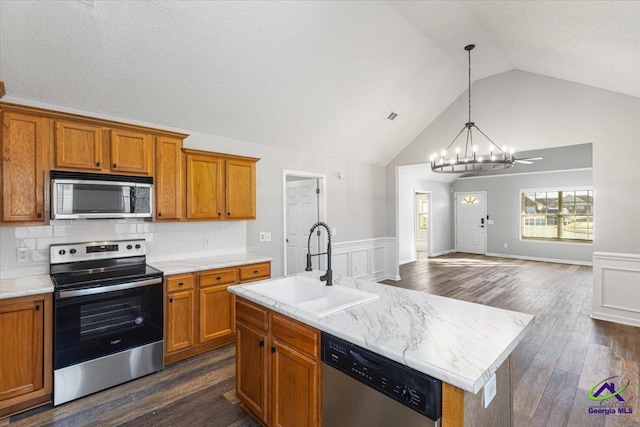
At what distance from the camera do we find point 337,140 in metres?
5.01

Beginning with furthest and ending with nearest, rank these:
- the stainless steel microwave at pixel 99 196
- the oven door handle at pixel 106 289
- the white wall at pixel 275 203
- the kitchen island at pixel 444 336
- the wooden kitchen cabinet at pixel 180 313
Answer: the white wall at pixel 275 203 → the wooden kitchen cabinet at pixel 180 313 → the stainless steel microwave at pixel 99 196 → the oven door handle at pixel 106 289 → the kitchen island at pixel 444 336

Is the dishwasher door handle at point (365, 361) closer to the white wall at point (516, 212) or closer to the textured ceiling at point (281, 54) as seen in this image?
the textured ceiling at point (281, 54)

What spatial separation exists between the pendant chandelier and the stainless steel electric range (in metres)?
3.63

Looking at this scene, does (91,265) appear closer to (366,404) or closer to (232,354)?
(232,354)

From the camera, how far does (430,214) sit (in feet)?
30.6

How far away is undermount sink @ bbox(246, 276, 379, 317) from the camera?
77.3 inches

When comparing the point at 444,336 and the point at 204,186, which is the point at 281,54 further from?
the point at 444,336

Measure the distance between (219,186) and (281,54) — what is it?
5.19ft

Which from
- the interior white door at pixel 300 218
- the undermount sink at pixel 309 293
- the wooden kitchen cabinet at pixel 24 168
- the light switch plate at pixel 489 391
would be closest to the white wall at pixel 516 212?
the interior white door at pixel 300 218

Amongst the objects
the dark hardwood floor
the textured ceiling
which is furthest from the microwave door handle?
the dark hardwood floor

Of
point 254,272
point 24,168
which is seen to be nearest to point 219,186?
point 254,272

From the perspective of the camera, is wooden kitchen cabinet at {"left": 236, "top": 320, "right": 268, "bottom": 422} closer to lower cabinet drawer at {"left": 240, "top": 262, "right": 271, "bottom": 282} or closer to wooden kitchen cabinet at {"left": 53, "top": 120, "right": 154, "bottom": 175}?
lower cabinet drawer at {"left": 240, "top": 262, "right": 271, "bottom": 282}

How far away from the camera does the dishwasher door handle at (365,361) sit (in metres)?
1.26

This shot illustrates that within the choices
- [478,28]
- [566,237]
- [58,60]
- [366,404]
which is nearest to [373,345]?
[366,404]
